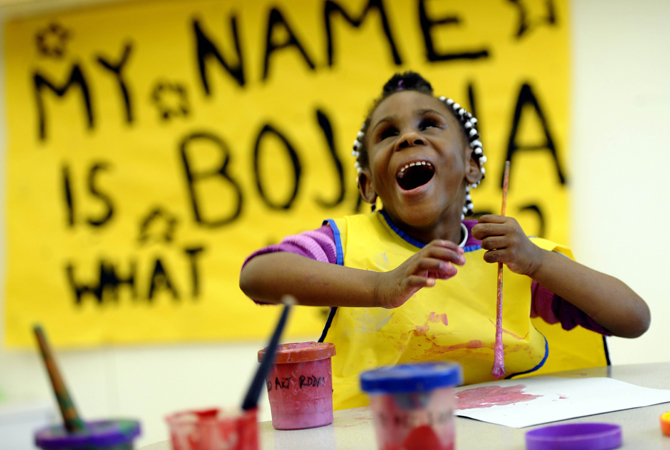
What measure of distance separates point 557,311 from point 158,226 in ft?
4.86

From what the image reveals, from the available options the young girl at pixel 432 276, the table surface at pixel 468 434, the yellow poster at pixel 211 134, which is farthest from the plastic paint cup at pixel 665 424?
the yellow poster at pixel 211 134

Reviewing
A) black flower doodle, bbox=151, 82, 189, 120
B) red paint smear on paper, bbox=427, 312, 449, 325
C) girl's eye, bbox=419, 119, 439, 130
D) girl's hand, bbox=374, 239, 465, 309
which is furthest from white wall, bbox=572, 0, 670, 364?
black flower doodle, bbox=151, 82, 189, 120

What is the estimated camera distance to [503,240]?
91 cm

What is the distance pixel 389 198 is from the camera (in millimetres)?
1154

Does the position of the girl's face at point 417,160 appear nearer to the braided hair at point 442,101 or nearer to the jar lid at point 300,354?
the braided hair at point 442,101

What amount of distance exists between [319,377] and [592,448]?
1.07 ft

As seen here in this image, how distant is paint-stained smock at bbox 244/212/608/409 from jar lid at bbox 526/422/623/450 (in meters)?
0.48

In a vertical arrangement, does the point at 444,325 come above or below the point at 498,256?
below

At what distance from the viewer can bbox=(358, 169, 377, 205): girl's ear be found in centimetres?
125

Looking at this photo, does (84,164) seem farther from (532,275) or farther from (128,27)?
(532,275)

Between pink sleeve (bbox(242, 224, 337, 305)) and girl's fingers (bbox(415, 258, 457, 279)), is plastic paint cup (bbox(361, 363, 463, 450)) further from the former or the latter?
pink sleeve (bbox(242, 224, 337, 305))

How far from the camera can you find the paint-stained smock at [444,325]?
1044 mm

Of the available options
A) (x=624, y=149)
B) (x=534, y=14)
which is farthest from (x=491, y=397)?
(x=534, y=14)

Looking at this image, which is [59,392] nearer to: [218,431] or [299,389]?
[218,431]
